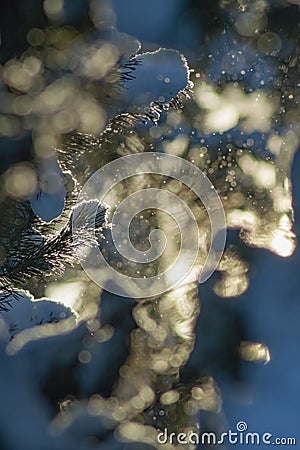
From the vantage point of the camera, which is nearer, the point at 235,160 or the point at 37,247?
the point at 37,247

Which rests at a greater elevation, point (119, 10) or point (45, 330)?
point (119, 10)

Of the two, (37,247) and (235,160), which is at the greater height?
(37,247)

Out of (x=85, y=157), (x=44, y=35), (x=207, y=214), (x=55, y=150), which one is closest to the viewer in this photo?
(x=55, y=150)

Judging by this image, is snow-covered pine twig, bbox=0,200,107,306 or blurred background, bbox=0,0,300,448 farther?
blurred background, bbox=0,0,300,448

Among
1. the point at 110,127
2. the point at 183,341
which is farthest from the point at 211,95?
the point at 110,127

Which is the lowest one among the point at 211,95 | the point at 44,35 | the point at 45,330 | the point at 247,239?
the point at 45,330

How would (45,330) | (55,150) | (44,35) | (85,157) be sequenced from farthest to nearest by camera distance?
(45,330) < (85,157) < (44,35) < (55,150)

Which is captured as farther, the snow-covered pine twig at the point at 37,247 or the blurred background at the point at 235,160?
the blurred background at the point at 235,160

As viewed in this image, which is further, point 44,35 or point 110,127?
point 44,35

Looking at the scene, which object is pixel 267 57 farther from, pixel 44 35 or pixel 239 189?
pixel 44 35

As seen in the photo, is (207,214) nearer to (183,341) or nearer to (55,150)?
(183,341)
